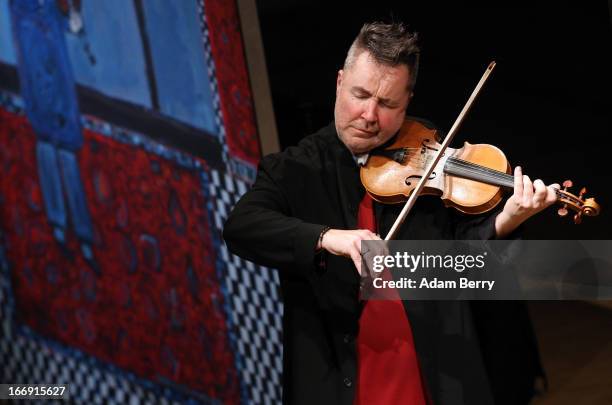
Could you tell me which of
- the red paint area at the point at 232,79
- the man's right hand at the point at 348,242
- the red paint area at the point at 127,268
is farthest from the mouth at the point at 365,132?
the red paint area at the point at 127,268

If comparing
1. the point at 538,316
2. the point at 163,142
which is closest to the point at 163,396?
the point at 163,142

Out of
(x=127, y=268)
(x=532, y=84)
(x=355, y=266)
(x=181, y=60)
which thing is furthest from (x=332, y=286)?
(x=127, y=268)

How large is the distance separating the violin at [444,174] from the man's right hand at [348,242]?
0.65ft

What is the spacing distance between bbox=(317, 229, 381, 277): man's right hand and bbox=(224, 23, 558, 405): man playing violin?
0.04 m

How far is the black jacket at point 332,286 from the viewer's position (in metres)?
1.91

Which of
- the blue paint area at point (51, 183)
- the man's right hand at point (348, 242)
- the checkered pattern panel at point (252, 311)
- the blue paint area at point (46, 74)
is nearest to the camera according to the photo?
the man's right hand at point (348, 242)

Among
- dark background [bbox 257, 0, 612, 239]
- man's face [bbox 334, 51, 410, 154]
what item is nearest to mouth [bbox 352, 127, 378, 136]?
man's face [bbox 334, 51, 410, 154]

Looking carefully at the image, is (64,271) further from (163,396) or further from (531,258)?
(531,258)

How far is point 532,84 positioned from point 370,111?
0.76 meters

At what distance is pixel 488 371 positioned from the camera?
2.09 meters

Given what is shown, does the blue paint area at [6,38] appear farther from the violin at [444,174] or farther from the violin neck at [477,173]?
the violin neck at [477,173]

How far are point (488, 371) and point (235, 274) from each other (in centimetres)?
135

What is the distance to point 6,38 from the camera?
3.42 m

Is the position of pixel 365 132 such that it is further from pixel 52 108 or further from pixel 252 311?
pixel 52 108
